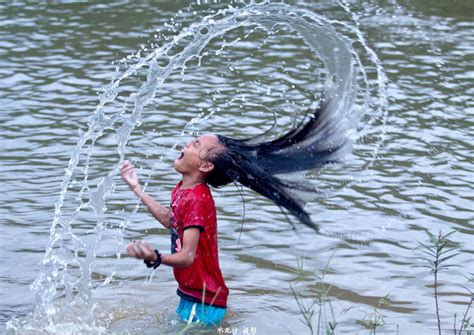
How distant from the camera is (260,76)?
10117mm

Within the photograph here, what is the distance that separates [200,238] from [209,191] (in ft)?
0.77

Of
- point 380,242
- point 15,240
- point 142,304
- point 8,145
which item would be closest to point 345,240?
point 380,242

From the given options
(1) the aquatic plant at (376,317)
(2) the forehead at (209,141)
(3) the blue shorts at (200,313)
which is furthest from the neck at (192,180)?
(1) the aquatic plant at (376,317)

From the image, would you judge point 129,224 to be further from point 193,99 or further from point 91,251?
point 193,99

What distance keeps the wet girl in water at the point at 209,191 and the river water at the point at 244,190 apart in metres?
0.29

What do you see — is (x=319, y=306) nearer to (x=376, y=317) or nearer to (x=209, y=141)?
(x=376, y=317)

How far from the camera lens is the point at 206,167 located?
15.9 feet

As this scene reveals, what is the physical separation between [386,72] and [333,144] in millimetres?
5261

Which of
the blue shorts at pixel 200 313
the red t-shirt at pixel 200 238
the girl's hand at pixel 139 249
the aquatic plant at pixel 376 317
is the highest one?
the girl's hand at pixel 139 249

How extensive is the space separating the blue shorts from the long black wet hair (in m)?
0.57

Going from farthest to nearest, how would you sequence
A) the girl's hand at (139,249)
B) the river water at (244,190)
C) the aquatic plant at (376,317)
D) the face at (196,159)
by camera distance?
1. the river water at (244,190)
2. the aquatic plant at (376,317)
3. the face at (196,159)
4. the girl's hand at (139,249)

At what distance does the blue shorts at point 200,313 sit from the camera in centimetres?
491

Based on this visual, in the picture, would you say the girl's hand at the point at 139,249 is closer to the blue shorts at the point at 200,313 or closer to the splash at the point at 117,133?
the blue shorts at the point at 200,313

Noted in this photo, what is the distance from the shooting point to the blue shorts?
491 centimetres
